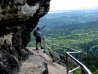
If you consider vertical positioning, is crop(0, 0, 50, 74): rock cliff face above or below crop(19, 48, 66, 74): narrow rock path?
above

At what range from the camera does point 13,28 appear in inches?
629

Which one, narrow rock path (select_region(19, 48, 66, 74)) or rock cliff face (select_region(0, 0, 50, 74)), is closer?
rock cliff face (select_region(0, 0, 50, 74))

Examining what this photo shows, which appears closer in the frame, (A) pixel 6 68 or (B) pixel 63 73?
(A) pixel 6 68

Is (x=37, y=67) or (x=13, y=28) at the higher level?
(x=13, y=28)

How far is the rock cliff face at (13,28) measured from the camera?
555 inches

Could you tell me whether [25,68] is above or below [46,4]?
below

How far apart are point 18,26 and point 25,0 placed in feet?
5.42

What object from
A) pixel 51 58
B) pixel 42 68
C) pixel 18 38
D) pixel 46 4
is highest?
pixel 46 4

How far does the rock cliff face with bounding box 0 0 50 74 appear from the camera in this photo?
14086 mm

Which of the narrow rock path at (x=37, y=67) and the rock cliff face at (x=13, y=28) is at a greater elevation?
the rock cliff face at (x=13, y=28)

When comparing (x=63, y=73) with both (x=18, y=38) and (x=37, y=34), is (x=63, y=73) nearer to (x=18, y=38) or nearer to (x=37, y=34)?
(x=18, y=38)

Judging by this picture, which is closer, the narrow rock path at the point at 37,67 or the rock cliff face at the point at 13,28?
the rock cliff face at the point at 13,28

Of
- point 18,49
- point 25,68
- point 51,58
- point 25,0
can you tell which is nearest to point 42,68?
point 25,68

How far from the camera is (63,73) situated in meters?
17.7
